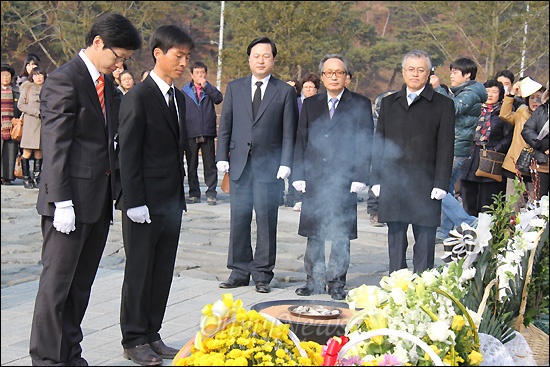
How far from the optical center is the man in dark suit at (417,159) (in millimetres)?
6164

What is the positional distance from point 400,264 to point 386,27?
41444mm

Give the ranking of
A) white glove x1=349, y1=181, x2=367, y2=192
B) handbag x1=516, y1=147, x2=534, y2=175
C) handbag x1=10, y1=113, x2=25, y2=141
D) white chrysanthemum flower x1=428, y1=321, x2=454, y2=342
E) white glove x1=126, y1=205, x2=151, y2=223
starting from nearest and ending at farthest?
white chrysanthemum flower x1=428, y1=321, x2=454, y2=342, white glove x1=126, y1=205, x2=151, y2=223, white glove x1=349, y1=181, x2=367, y2=192, handbag x1=516, y1=147, x2=534, y2=175, handbag x1=10, y1=113, x2=25, y2=141

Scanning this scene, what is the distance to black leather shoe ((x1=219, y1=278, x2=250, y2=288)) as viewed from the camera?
683cm

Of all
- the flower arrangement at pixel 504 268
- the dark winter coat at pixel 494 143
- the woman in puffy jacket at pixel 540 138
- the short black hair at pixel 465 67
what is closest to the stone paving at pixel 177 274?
the dark winter coat at pixel 494 143

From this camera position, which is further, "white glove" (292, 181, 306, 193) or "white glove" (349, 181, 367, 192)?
"white glove" (292, 181, 306, 193)

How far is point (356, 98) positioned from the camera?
6.61m

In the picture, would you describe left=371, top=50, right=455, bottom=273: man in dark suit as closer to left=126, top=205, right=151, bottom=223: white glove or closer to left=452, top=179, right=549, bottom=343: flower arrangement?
left=452, top=179, right=549, bottom=343: flower arrangement

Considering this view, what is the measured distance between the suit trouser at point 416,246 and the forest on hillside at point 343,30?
17.3 m

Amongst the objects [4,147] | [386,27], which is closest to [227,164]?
[4,147]

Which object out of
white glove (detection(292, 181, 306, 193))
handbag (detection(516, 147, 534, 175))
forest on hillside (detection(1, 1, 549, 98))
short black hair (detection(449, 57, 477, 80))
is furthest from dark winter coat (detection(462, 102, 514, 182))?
forest on hillside (detection(1, 1, 549, 98))

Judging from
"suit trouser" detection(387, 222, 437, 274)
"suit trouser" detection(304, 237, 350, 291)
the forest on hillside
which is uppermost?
the forest on hillside

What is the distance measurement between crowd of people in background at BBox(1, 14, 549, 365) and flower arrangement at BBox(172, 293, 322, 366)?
1.41 metres

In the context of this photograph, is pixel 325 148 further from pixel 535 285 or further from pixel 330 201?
pixel 535 285

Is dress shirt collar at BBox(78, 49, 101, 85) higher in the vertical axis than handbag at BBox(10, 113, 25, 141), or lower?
higher
